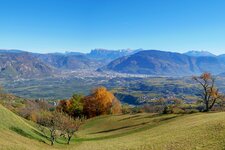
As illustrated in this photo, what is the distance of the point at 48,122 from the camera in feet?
236

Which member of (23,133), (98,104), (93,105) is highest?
(23,133)

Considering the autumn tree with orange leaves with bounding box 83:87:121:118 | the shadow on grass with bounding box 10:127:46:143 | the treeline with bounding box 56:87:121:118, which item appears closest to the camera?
Result: the shadow on grass with bounding box 10:127:46:143

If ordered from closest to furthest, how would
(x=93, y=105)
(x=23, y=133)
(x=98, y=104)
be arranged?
(x=23, y=133), (x=93, y=105), (x=98, y=104)

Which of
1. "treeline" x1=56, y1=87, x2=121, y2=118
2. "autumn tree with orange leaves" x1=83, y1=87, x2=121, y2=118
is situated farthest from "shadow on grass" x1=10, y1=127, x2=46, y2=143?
"autumn tree with orange leaves" x1=83, y1=87, x2=121, y2=118

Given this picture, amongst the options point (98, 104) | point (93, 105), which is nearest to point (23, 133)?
point (93, 105)

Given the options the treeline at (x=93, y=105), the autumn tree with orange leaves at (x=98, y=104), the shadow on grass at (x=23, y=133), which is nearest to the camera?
the shadow on grass at (x=23, y=133)

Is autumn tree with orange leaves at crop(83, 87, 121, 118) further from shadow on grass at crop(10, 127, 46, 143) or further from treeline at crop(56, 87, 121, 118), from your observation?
shadow on grass at crop(10, 127, 46, 143)

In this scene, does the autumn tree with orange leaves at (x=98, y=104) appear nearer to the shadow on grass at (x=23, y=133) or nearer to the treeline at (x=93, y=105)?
the treeline at (x=93, y=105)

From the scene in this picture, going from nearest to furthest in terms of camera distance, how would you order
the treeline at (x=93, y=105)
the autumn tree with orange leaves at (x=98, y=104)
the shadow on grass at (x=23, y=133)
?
1. the shadow on grass at (x=23, y=133)
2. the autumn tree with orange leaves at (x=98, y=104)
3. the treeline at (x=93, y=105)

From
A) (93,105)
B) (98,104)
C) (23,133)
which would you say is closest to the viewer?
(23,133)

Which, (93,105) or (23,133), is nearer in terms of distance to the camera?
(23,133)

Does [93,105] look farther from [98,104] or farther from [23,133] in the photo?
[23,133]

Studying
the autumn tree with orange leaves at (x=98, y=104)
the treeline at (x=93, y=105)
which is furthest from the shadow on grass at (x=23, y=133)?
the autumn tree with orange leaves at (x=98, y=104)

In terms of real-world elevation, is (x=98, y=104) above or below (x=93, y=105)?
above
